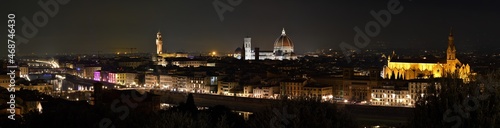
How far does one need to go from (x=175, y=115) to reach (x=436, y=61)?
3019cm

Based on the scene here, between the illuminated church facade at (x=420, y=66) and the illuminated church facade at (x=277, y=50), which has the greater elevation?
the illuminated church facade at (x=277, y=50)

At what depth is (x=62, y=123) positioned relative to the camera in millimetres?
11430

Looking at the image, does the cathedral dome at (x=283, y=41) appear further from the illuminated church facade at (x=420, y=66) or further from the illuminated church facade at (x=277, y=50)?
the illuminated church facade at (x=420, y=66)

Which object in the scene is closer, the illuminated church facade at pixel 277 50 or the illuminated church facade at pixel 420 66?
the illuminated church facade at pixel 420 66

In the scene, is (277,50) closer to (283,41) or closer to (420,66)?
(283,41)

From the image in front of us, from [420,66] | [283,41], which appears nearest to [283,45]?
[283,41]

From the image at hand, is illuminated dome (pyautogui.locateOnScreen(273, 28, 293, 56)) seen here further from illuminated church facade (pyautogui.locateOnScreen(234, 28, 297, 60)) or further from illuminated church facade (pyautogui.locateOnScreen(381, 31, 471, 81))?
illuminated church facade (pyautogui.locateOnScreen(381, 31, 471, 81))

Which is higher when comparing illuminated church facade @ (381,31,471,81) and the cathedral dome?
the cathedral dome

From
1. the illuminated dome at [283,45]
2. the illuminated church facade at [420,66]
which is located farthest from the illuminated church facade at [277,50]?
the illuminated church facade at [420,66]

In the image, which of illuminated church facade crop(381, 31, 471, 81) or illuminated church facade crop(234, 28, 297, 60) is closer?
illuminated church facade crop(381, 31, 471, 81)

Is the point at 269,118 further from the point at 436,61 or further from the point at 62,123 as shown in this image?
the point at 436,61

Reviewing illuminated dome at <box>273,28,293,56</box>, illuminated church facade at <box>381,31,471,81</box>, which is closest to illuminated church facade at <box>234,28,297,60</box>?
illuminated dome at <box>273,28,293,56</box>

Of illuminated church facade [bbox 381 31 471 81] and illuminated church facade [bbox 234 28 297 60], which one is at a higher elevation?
illuminated church facade [bbox 234 28 297 60]

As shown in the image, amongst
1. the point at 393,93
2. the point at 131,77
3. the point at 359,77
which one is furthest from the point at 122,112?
the point at 131,77
